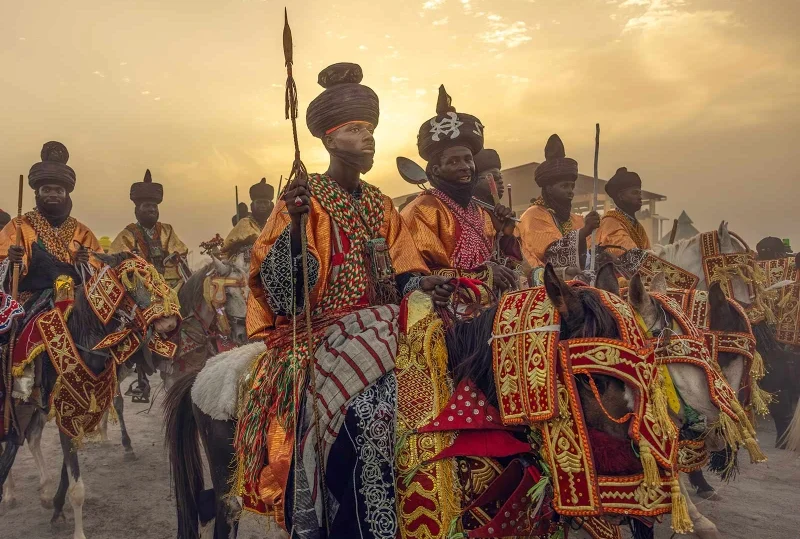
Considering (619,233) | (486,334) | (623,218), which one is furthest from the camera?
(623,218)

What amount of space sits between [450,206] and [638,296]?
265 cm

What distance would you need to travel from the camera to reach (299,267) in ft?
9.49

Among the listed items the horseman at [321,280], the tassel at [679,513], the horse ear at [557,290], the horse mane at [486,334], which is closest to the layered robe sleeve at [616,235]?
→ the horseman at [321,280]

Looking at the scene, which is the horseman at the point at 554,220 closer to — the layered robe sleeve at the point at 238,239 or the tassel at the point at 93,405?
the layered robe sleeve at the point at 238,239

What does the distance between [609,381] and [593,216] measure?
4.51 m

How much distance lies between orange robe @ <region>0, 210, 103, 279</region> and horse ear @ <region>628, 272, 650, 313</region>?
5.68m

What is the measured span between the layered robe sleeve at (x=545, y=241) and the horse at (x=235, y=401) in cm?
461

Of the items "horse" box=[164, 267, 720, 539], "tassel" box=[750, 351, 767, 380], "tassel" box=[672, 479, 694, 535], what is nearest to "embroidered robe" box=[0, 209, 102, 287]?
"horse" box=[164, 267, 720, 539]

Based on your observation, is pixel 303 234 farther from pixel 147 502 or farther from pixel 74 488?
pixel 147 502

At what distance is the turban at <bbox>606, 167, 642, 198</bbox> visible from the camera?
7.69 meters

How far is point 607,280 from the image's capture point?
8.64 feet

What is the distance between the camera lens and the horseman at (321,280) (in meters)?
2.81

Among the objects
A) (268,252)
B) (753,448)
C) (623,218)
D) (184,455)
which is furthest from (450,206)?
(623,218)

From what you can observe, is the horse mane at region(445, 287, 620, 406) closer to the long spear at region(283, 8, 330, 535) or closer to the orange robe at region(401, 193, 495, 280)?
the long spear at region(283, 8, 330, 535)
